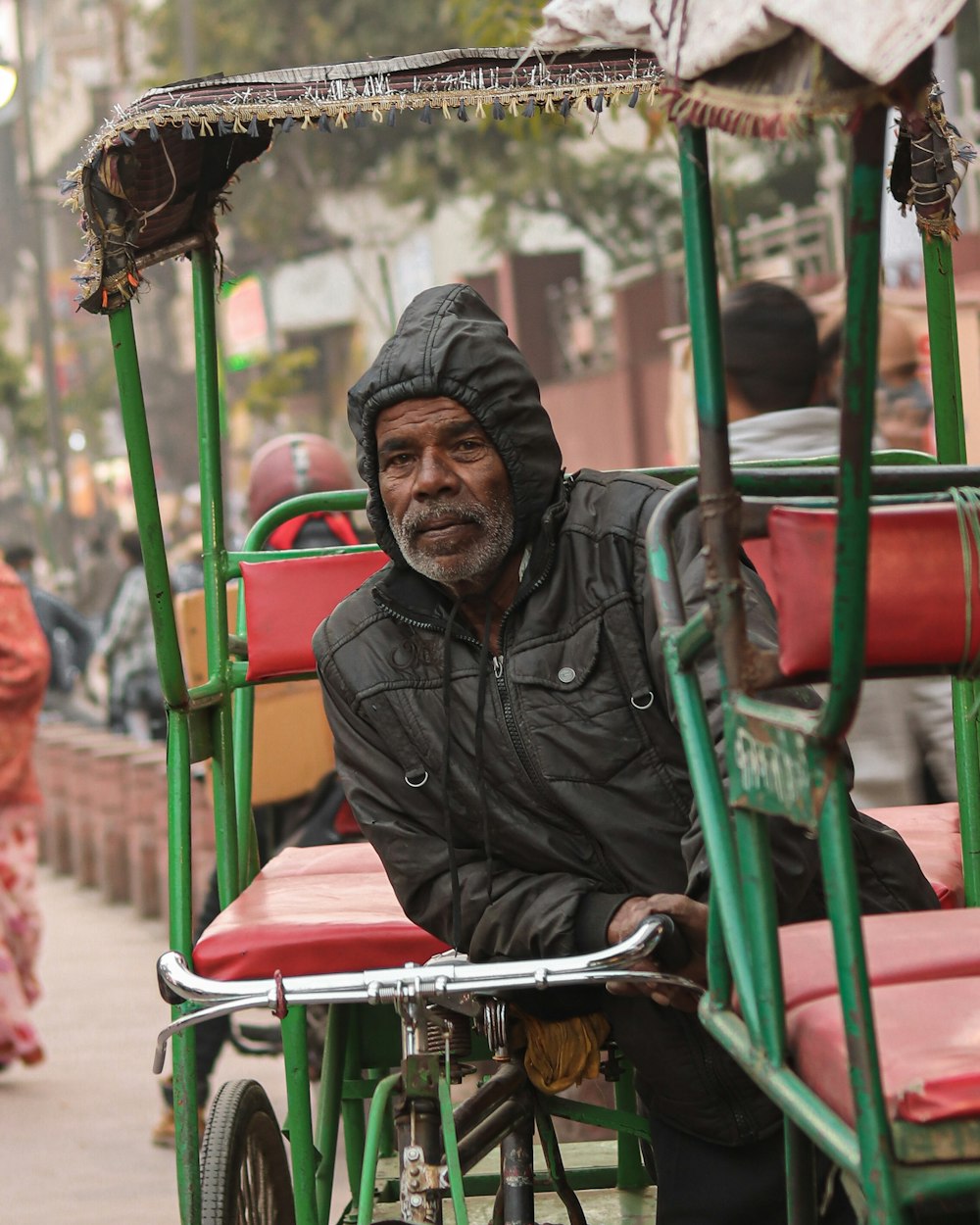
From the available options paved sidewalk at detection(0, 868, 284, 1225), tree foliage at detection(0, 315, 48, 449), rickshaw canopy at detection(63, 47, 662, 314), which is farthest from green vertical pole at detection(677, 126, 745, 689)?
tree foliage at detection(0, 315, 48, 449)

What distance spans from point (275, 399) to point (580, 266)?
4.47 metres

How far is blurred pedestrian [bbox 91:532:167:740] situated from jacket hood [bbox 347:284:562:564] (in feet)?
30.0

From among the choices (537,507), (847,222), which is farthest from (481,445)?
(847,222)

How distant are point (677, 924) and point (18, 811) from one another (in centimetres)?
530

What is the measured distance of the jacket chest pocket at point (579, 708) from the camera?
2918mm

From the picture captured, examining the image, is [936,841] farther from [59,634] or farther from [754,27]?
[59,634]

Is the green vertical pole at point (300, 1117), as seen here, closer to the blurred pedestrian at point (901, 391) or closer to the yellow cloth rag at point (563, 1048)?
the yellow cloth rag at point (563, 1048)

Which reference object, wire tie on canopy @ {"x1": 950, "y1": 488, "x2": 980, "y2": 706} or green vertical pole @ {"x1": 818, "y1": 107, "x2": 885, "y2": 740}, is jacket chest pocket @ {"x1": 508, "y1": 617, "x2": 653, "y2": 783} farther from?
green vertical pole @ {"x1": 818, "y1": 107, "x2": 885, "y2": 740}

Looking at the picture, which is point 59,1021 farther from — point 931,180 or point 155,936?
point 931,180

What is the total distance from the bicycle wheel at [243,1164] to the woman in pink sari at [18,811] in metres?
3.82

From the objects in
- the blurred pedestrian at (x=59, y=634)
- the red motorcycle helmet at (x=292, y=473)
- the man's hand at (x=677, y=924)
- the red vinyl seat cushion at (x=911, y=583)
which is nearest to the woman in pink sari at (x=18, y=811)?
the red motorcycle helmet at (x=292, y=473)

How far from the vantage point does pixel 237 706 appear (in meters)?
4.31

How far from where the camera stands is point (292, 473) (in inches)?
253

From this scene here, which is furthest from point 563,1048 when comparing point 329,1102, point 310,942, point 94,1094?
point 94,1094
